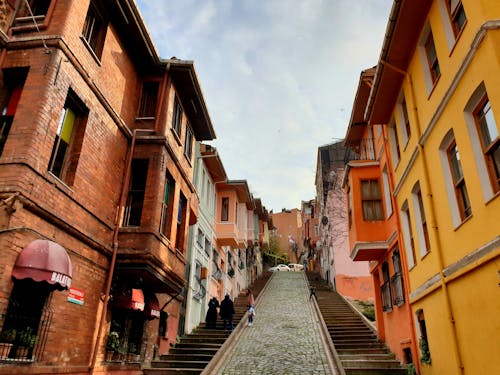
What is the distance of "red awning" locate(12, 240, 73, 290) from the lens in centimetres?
702

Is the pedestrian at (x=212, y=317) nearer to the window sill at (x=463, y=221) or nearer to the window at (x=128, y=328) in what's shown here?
the window at (x=128, y=328)

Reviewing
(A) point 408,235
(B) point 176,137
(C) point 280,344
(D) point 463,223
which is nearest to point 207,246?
(C) point 280,344

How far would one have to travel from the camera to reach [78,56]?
956cm

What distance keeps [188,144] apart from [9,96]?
801cm

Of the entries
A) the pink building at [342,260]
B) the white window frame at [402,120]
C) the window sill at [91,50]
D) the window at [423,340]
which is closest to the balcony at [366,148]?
the white window frame at [402,120]

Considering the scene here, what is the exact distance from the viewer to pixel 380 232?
48.0 feet

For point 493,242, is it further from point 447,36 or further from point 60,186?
point 60,186

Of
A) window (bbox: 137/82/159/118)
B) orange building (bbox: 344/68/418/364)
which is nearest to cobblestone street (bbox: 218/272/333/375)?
orange building (bbox: 344/68/418/364)

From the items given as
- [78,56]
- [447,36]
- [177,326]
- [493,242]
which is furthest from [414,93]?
[177,326]

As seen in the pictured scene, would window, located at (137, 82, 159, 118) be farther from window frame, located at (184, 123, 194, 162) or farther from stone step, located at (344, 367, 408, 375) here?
stone step, located at (344, 367, 408, 375)

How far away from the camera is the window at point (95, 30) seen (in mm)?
10564

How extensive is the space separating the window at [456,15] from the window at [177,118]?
908 centimetres

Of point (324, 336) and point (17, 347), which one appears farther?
point (324, 336)

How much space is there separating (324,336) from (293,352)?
92.0 inches
